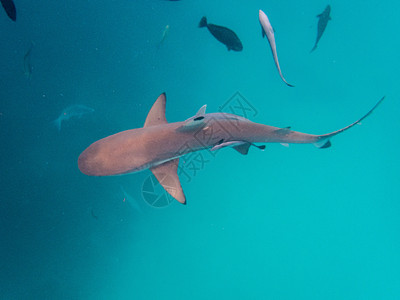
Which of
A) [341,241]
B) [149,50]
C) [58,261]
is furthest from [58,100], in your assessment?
[341,241]

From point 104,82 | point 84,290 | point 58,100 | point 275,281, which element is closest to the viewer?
point 58,100

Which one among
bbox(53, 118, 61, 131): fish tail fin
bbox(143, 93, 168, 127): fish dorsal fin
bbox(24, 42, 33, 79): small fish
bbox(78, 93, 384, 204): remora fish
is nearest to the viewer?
bbox(78, 93, 384, 204): remora fish

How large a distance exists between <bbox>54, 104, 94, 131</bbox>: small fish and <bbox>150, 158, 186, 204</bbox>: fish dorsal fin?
1695 mm

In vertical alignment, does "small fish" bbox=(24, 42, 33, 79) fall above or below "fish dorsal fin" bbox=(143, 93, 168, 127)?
above

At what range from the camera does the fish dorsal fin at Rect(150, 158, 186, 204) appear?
2148 mm

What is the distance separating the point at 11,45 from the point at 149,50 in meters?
1.63

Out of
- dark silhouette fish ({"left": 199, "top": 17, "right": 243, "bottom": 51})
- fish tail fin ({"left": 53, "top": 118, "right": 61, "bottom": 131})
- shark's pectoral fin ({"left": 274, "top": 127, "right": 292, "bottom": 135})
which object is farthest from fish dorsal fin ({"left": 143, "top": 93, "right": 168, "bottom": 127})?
fish tail fin ({"left": 53, "top": 118, "right": 61, "bottom": 131})

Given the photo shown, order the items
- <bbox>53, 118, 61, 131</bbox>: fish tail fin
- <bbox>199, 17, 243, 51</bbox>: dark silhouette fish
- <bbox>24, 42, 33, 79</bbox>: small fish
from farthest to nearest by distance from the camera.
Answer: <bbox>53, 118, 61, 131</bbox>: fish tail fin → <bbox>24, 42, 33, 79</bbox>: small fish → <bbox>199, 17, 243, 51</bbox>: dark silhouette fish

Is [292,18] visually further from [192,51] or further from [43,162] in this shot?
[43,162]

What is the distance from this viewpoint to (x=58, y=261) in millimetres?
3623

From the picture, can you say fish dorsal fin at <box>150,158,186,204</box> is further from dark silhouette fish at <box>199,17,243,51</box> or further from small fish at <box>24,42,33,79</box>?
small fish at <box>24,42,33,79</box>

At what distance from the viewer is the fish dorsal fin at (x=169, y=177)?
7.05 feet

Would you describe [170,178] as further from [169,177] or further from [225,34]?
[225,34]

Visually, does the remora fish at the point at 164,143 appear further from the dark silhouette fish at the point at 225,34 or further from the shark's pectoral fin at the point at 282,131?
the dark silhouette fish at the point at 225,34
